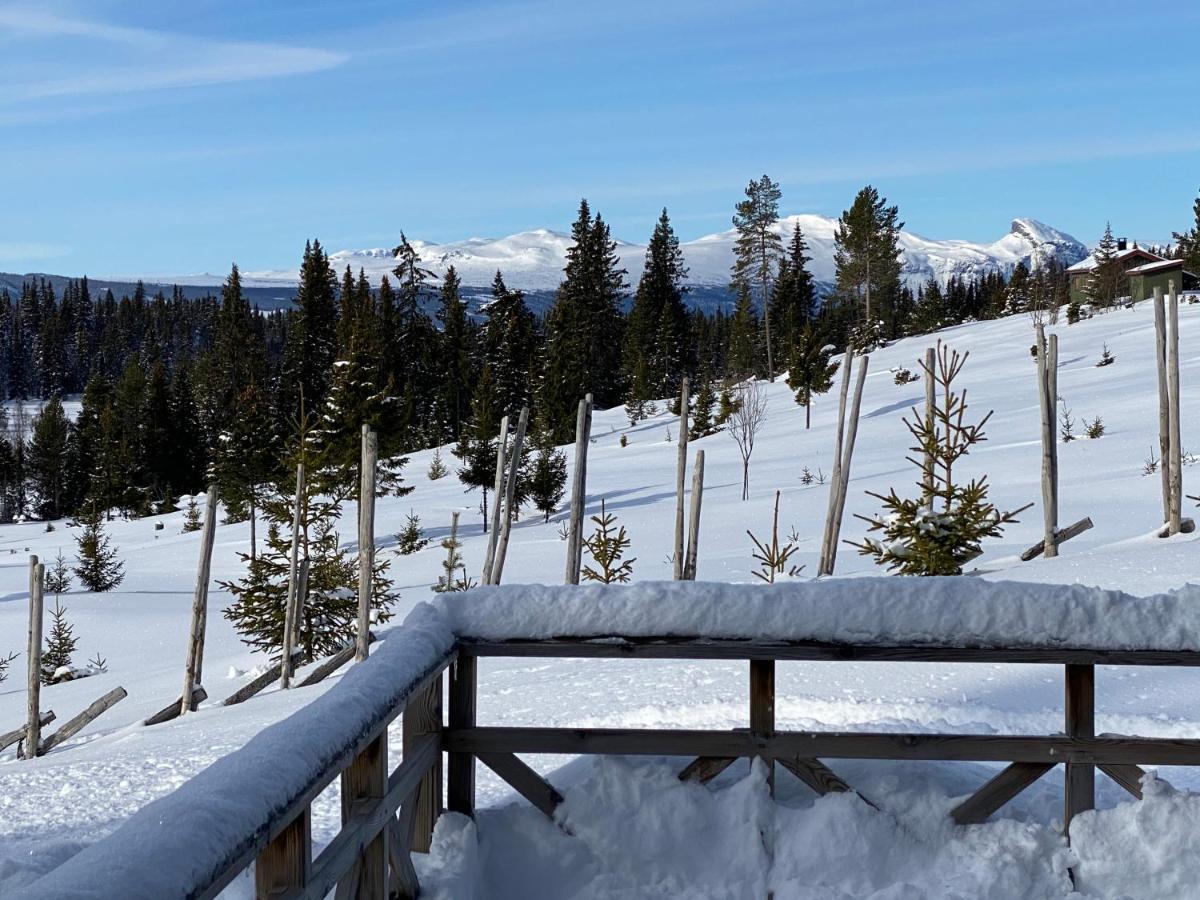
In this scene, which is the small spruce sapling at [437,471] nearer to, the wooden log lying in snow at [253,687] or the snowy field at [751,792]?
the snowy field at [751,792]

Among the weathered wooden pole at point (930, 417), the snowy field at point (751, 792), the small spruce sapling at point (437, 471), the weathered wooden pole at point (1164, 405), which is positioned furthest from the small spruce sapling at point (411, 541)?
the weathered wooden pole at point (1164, 405)

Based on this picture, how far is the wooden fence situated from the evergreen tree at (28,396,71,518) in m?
65.7

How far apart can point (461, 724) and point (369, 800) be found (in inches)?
31.1

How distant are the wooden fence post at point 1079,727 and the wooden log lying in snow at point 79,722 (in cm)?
1085

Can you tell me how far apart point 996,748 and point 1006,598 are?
1.53 ft

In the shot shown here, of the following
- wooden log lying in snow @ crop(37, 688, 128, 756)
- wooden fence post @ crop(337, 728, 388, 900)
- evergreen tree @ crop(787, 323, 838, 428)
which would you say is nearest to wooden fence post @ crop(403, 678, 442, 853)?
wooden fence post @ crop(337, 728, 388, 900)

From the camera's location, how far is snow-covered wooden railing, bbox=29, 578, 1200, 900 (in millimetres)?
3078

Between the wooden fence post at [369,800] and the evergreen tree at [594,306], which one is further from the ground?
the evergreen tree at [594,306]

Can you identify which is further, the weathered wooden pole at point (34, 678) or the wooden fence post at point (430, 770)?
the weathered wooden pole at point (34, 678)

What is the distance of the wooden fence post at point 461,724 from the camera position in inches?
136

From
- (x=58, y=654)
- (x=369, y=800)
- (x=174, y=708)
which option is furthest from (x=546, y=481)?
(x=369, y=800)

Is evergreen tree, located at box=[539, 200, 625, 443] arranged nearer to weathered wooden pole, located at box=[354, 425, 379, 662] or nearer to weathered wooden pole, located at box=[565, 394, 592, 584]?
weathered wooden pole, located at box=[565, 394, 592, 584]

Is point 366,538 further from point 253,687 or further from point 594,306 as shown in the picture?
point 594,306

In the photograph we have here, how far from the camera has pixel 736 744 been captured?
133 inches
